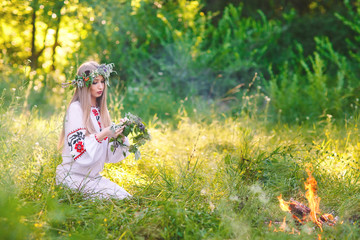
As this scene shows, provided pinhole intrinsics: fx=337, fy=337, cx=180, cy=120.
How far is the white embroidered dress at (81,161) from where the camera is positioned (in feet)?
9.53

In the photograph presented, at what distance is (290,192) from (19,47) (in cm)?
591

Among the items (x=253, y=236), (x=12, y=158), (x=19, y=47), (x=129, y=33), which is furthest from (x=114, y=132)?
(x=129, y=33)

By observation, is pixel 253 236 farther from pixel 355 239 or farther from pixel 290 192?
pixel 290 192

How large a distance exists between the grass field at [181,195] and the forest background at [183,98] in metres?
0.02

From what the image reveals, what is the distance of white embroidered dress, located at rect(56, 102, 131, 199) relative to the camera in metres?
2.91

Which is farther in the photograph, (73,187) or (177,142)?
(177,142)

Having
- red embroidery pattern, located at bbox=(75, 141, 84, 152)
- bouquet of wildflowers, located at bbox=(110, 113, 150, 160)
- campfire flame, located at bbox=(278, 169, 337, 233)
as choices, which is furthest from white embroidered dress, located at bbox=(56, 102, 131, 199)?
campfire flame, located at bbox=(278, 169, 337, 233)

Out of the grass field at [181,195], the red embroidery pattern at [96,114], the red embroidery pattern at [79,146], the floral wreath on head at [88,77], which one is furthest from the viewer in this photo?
the red embroidery pattern at [96,114]

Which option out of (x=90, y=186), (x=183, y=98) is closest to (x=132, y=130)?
(x=90, y=186)

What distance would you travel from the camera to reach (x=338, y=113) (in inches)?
223

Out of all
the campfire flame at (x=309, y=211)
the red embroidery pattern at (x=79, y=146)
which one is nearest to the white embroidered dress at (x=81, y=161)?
the red embroidery pattern at (x=79, y=146)

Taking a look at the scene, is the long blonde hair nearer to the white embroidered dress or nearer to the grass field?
the white embroidered dress

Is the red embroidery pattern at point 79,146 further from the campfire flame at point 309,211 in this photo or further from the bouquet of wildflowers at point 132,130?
the campfire flame at point 309,211

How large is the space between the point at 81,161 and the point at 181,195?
0.92 meters
